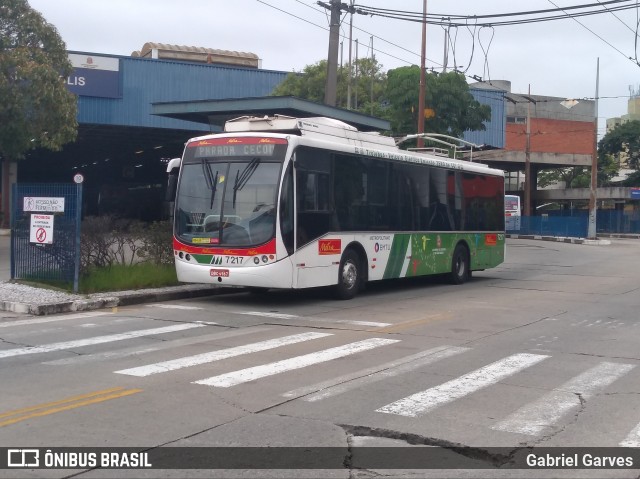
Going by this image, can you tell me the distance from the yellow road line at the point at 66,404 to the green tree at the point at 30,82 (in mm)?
20149

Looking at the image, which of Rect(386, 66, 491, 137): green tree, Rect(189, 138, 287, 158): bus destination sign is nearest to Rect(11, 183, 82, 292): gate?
Rect(189, 138, 287, 158): bus destination sign

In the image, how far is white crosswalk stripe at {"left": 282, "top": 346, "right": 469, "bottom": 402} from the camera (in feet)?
28.0

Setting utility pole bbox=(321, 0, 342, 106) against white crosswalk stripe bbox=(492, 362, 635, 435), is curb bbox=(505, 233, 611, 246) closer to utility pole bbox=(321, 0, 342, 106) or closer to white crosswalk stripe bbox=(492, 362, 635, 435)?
utility pole bbox=(321, 0, 342, 106)

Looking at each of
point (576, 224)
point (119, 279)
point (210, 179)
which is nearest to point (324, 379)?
point (210, 179)

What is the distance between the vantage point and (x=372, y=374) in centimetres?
951

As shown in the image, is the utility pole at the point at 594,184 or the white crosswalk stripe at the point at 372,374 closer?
the white crosswalk stripe at the point at 372,374

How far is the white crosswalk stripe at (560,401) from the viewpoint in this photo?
739cm

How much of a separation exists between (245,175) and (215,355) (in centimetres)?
551

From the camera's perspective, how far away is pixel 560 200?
251 ft

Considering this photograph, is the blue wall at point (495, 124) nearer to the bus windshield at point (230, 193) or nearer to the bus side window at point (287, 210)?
the bus windshield at point (230, 193)

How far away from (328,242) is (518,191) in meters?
64.4

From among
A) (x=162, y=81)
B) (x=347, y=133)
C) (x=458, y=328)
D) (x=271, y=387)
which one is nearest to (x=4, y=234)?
(x=162, y=81)

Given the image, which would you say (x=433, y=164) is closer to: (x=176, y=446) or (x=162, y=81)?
(x=176, y=446)

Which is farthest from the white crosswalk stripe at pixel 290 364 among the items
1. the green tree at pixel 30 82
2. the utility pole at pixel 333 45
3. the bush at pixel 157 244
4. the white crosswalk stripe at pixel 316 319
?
the green tree at pixel 30 82
